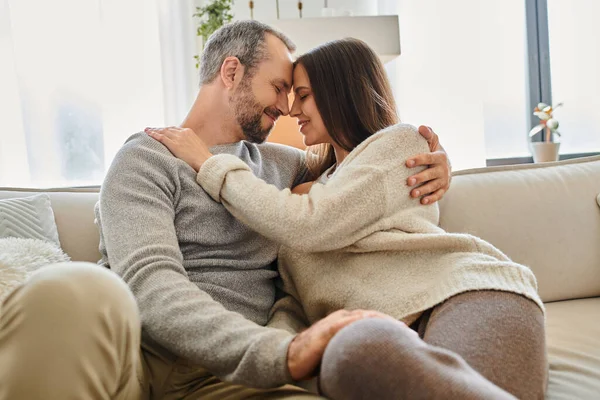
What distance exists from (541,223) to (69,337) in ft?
4.38

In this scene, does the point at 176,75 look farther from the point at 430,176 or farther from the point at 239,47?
the point at 430,176

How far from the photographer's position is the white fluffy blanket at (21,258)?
1260 mm

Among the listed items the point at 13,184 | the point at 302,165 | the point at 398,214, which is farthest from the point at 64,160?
the point at 398,214

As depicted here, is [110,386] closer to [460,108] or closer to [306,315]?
[306,315]

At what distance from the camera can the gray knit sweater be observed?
0.93 meters

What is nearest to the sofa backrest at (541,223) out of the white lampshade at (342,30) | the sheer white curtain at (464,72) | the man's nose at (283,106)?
the man's nose at (283,106)

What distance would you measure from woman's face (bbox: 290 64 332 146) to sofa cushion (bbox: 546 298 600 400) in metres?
0.68

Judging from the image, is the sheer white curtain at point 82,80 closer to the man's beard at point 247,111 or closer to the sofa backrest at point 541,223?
the man's beard at point 247,111

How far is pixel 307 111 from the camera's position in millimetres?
1535

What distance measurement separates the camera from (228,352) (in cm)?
93

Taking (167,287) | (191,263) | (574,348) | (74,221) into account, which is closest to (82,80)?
(74,221)

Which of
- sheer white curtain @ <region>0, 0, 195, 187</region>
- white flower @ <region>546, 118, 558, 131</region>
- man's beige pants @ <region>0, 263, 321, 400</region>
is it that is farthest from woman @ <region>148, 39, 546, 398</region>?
white flower @ <region>546, 118, 558, 131</region>

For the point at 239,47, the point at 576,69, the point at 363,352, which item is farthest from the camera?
the point at 576,69

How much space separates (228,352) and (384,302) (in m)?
0.37
